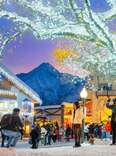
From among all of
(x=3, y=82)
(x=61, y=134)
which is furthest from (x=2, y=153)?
(x=61, y=134)

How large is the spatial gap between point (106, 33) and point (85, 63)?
718 inches

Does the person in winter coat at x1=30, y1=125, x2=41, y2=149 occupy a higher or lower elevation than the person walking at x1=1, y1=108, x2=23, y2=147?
higher

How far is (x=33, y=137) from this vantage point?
33.5 metres

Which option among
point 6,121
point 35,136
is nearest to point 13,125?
point 6,121

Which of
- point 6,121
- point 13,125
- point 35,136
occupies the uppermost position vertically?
point 35,136

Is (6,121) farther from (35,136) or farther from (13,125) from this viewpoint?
(35,136)

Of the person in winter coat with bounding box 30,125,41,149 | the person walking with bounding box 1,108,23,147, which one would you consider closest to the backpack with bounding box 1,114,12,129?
the person walking with bounding box 1,108,23,147

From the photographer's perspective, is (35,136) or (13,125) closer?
(13,125)

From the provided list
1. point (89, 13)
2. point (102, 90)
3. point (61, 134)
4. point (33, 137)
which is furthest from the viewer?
point (102, 90)

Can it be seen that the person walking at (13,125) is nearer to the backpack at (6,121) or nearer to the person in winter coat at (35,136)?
the backpack at (6,121)

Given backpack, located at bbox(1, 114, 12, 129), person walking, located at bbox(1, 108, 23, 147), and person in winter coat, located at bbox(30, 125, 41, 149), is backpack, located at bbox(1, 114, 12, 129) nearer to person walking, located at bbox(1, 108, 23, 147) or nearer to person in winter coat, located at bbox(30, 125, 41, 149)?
person walking, located at bbox(1, 108, 23, 147)

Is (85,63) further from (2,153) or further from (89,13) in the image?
(2,153)

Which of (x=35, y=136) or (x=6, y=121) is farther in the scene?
(x=35, y=136)

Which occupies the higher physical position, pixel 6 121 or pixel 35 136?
pixel 35 136
